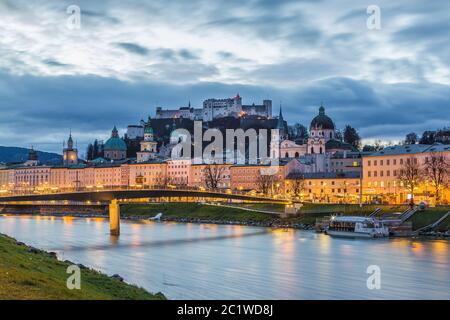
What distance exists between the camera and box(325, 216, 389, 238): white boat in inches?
2306

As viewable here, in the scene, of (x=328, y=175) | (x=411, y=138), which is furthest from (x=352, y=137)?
(x=328, y=175)

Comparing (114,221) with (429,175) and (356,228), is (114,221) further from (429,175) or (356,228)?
(429,175)

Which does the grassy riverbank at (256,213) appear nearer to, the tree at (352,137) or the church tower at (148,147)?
the church tower at (148,147)

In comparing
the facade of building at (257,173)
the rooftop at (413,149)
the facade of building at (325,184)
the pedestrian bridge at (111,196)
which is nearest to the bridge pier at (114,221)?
the pedestrian bridge at (111,196)

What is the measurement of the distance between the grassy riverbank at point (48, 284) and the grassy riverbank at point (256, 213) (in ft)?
122

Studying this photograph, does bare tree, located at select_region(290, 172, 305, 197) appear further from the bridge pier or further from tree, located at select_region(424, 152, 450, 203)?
the bridge pier

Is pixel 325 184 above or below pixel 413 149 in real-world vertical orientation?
below

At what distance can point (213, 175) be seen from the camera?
481 ft

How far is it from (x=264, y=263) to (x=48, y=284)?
2066 cm

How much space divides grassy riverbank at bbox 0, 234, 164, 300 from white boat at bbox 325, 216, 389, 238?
33.6 metres

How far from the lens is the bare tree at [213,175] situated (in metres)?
140

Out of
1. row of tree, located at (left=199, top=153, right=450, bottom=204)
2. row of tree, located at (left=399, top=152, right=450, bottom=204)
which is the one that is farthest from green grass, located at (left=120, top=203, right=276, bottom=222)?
row of tree, located at (left=399, top=152, right=450, bottom=204)

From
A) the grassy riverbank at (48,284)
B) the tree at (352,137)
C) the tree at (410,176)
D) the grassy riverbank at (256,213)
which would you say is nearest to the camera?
the grassy riverbank at (48,284)
